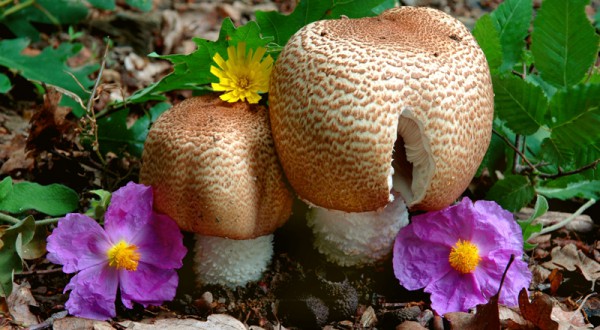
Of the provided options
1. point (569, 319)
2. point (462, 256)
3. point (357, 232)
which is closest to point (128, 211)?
point (357, 232)

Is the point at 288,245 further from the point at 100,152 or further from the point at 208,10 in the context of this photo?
the point at 208,10

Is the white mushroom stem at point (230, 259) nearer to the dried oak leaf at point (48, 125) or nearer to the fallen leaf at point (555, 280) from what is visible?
the dried oak leaf at point (48, 125)

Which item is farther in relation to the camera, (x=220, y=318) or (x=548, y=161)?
(x=548, y=161)

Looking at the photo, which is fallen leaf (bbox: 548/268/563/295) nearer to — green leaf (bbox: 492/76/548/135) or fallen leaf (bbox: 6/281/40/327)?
green leaf (bbox: 492/76/548/135)

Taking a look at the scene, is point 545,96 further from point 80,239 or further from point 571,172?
point 80,239

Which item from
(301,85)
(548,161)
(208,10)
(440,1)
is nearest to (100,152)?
(301,85)
